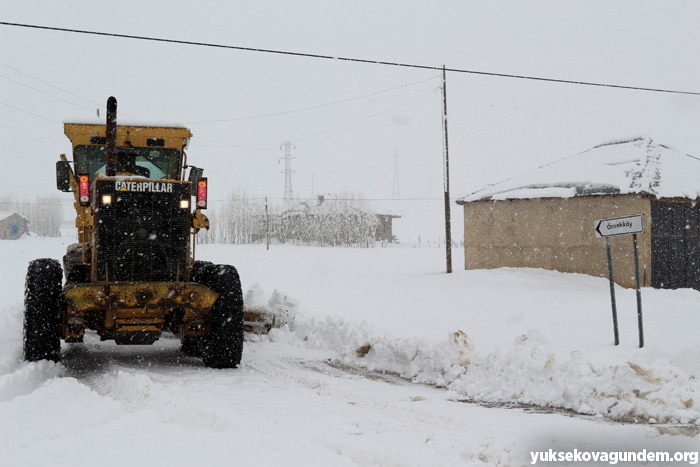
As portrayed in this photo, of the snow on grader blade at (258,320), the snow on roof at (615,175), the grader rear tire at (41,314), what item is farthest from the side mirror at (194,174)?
the snow on roof at (615,175)

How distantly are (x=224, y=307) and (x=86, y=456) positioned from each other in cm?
438

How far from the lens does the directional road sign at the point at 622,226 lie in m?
9.62

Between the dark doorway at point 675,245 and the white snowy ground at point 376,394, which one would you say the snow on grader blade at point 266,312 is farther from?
the dark doorway at point 675,245

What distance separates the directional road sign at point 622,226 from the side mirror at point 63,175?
25.9 ft

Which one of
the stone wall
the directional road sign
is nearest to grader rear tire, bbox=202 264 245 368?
the directional road sign

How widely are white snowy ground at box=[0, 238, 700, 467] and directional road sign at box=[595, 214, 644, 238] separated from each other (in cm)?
163

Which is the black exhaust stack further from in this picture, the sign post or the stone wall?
the stone wall

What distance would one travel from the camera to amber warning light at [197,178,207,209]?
30.3 ft

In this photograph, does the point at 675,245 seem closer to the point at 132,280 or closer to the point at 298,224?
the point at 132,280

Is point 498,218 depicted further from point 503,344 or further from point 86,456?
point 86,456

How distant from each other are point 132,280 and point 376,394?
3501mm

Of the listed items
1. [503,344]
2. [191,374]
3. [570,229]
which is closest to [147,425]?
[191,374]

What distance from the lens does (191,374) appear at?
28.1 feet

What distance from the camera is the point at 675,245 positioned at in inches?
744
